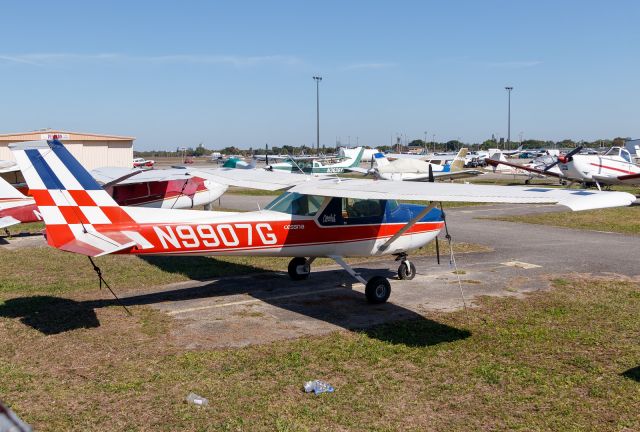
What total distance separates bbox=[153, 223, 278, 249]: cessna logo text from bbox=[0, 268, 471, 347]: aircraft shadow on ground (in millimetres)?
1321

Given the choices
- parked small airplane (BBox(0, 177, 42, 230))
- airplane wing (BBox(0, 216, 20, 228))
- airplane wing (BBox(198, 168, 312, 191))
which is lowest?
airplane wing (BBox(0, 216, 20, 228))

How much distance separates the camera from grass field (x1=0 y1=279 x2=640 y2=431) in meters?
6.11

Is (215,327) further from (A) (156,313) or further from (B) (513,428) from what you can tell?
(B) (513,428)

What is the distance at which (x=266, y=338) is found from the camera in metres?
8.81

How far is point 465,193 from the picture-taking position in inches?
355

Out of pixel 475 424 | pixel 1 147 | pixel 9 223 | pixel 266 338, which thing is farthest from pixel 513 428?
pixel 1 147

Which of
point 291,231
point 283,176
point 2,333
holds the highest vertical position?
point 283,176

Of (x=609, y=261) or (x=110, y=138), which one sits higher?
(x=110, y=138)

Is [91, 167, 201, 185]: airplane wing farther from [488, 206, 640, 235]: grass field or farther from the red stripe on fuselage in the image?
[488, 206, 640, 235]: grass field

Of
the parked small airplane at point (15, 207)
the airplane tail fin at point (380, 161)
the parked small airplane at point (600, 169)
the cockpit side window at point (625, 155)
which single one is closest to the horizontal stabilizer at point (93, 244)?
the parked small airplane at point (15, 207)

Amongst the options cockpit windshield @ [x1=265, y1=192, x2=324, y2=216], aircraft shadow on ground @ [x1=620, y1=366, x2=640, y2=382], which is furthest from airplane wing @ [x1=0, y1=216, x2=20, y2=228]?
aircraft shadow on ground @ [x1=620, y1=366, x2=640, y2=382]

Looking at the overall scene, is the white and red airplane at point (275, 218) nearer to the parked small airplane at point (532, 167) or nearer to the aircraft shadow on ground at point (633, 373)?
the aircraft shadow on ground at point (633, 373)

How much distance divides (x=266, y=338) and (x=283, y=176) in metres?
5.53

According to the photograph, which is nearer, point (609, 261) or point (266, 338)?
point (266, 338)
